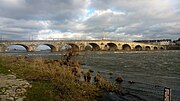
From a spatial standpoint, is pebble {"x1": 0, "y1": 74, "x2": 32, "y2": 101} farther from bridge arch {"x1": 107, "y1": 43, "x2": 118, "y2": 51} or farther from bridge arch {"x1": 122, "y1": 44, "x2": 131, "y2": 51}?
bridge arch {"x1": 122, "y1": 44, "x2": 131, "y2": 51}

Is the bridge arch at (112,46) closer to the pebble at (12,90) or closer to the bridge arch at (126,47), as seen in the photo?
the bridge arch at (126,47)

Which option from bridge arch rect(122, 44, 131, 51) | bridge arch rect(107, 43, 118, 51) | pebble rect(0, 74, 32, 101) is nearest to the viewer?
pebble rect(0, 74, 32, 101)

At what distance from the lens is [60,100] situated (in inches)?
556

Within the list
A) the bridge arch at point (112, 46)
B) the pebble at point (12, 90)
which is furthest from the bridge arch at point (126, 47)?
the pebble at point (12, 90)

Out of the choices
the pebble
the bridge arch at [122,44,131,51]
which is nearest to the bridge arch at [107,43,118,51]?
the bridge arch at [122,44,131,51]

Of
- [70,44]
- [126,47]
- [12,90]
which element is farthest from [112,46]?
[12,90]

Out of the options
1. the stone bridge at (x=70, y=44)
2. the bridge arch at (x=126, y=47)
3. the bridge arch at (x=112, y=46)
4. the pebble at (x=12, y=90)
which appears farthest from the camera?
the bridge arch at (x=126, y=47)

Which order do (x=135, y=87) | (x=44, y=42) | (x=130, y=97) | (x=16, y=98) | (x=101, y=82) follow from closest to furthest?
(x=16, y=98)
(x=130, y=97)
(x=101, y=82)
(x=135, y=87)
(x=44, y=42)

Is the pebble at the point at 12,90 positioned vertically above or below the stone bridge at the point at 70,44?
below

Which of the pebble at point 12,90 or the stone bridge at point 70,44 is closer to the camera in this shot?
the pebble at point 12,90

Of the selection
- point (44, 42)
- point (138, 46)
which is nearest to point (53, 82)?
point (44, 42)

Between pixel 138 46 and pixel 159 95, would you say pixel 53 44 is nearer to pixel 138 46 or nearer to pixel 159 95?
pixel 138 46

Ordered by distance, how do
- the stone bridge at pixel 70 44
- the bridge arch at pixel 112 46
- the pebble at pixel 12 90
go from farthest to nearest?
the bridge arch at pixel 112 46
the stone bridge at pixel 70 44
the pebble at pixel 12 90

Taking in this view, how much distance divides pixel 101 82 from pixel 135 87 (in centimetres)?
369
